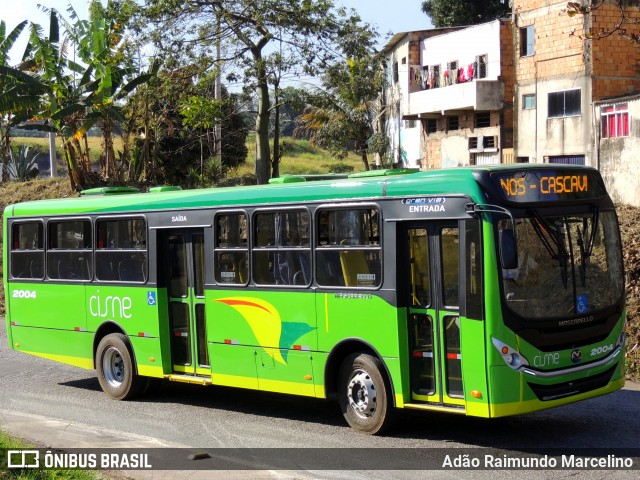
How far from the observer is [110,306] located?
14000 mm

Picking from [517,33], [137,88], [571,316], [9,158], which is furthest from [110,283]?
[9,158]

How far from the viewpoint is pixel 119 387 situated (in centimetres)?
1384

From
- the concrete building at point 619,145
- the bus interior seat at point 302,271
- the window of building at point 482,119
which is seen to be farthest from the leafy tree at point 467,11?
the bus interior seat at point 302,271

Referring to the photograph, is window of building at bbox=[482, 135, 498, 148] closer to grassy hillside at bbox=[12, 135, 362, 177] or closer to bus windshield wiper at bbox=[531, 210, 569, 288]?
grassy hillside at bbox=[12, 135, 362, 177]

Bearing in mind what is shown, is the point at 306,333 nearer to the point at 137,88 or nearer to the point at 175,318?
the point at 175,318

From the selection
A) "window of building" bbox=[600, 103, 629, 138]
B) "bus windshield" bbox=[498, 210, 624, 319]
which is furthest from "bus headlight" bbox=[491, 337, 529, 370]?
"window of building" bbox=[600, 103, 629, 138]

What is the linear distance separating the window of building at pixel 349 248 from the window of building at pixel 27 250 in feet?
19.7

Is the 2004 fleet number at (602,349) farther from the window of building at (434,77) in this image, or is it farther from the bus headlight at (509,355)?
the window of building at (434,77)

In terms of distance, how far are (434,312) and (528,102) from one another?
953 inches

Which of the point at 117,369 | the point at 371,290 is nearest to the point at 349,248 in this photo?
the point at 371,290

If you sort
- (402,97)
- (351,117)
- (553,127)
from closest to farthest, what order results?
(553,127) < (402,97) < (351,117)

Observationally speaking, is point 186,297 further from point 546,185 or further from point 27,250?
point 546,185

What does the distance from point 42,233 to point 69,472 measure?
7.43 meters

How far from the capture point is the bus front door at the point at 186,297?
41.8 feet
